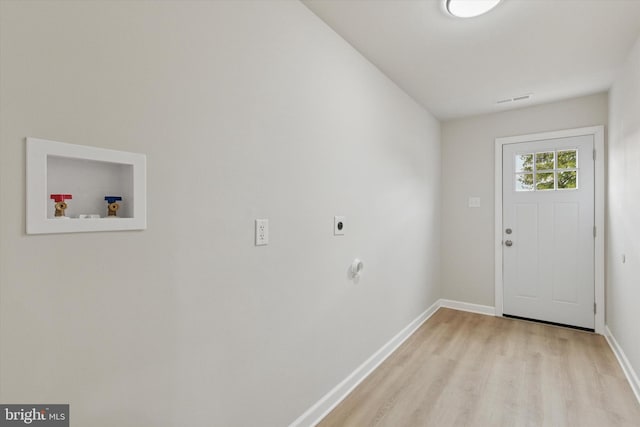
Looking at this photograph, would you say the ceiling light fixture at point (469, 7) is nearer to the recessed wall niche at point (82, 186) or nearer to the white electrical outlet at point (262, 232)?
the white electrical outlet at point (262, 232)

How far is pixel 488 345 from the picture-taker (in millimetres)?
2980

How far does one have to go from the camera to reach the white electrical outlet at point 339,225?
2.10 meters

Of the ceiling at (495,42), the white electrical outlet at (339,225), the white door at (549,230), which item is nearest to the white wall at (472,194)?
the white door at (549,230)

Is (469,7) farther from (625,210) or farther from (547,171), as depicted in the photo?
(547,171)

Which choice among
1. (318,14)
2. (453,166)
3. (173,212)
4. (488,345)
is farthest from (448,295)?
(173,212)

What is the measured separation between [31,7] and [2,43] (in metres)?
0.13

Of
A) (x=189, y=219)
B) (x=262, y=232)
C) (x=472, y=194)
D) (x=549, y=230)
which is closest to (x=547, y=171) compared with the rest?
(x=549, y=230)

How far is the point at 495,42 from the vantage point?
2.21 m

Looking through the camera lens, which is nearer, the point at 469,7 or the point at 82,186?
the point at 82,186

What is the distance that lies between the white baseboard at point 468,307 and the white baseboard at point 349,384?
1057mm

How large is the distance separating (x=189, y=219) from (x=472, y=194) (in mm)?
3666

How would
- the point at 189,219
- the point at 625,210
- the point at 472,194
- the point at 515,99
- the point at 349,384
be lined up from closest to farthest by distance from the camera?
the point at 189,219, the point at 349,384, the point at 625,210, the point at 515,99, the point at 472,194

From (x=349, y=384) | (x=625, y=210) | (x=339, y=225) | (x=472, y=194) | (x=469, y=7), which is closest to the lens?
(x=469, y=7)

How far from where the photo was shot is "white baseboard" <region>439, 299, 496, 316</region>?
151 inches
